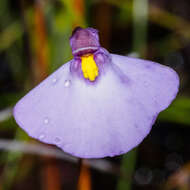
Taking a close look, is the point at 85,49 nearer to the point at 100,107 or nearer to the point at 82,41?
the point at 82,41

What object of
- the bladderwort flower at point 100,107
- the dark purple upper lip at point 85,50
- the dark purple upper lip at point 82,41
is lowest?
the bladderwort flower at point 100,107

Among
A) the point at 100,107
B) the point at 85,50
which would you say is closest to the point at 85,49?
the point at 85,50

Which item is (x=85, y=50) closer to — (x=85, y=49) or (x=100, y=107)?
(x=85, y=49)

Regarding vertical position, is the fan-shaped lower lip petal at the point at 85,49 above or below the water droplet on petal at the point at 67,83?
above

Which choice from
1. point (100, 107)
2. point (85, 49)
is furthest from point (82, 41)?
point (100, 107)

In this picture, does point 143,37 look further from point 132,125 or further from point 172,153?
point 132,125

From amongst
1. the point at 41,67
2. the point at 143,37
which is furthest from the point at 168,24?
the point at 41,67

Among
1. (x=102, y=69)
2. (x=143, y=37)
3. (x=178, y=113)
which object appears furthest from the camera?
(x=143, y=37)
